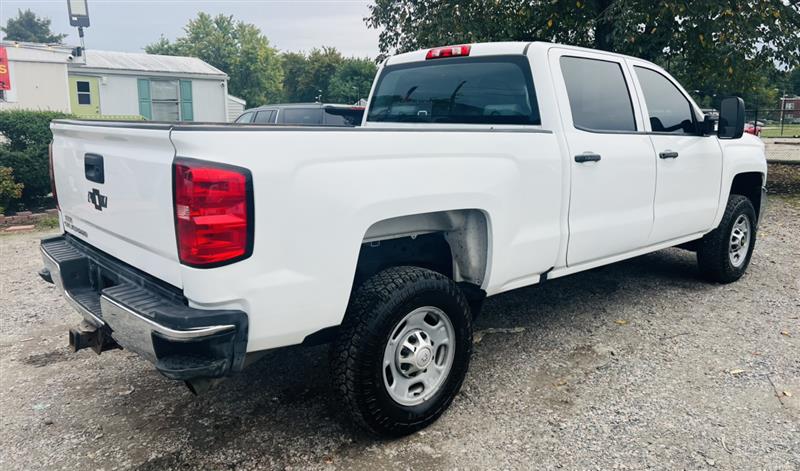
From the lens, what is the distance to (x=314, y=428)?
10.6 ft

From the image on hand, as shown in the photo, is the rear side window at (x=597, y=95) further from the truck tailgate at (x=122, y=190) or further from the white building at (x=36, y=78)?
the white building at (x=36, y=78)

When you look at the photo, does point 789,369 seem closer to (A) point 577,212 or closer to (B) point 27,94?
(A) point 577,212

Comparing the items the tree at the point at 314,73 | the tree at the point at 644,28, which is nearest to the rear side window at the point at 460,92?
the tree at the point at 644,28

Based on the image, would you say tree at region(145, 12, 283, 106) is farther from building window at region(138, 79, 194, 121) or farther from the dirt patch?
the dirt patch

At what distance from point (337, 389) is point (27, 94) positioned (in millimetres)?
22689

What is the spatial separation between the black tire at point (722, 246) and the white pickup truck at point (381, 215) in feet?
2.94

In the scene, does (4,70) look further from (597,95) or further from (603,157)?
(603,157)

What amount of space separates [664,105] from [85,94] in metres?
27.3

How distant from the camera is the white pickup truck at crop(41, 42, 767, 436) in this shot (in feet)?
7.92

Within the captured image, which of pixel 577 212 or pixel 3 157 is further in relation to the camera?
pixel 3 157

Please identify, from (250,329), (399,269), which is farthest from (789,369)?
(250,329)

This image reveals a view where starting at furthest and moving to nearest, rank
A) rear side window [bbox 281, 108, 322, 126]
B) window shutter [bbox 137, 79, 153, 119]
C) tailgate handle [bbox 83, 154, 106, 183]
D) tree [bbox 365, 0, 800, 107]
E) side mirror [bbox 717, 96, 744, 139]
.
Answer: window shutter [bbox 137, 79, 153, 119] → rear side window [bbox 281, 108, 322, 126] → tree [bbox 365, 0, 800, 107] → side mirror [bbox 717, 96, 744, 139] → tailgate handle [bbox 83, 154, 106, 183]

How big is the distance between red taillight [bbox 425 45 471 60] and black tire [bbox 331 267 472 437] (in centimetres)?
187

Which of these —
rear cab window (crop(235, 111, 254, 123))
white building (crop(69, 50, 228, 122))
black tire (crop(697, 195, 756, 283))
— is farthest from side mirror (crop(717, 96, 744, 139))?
white building (crop(69, 50, 228, 122))
